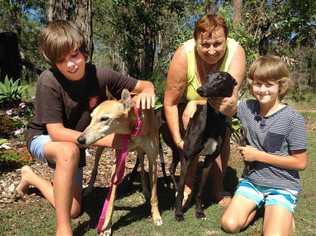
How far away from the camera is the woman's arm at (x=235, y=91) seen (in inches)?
167

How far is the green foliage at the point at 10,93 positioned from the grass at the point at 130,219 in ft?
14.4

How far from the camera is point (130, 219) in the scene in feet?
14.5

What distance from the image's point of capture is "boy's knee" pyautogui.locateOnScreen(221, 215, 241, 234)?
4.06 metres

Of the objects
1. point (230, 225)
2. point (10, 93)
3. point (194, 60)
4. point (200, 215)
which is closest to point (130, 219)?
point (200, 215)

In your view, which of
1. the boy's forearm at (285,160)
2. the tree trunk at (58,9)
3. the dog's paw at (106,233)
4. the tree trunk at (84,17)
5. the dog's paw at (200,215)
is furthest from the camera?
the tree trunk at (58,9)

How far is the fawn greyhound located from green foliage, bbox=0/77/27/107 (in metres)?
5.12

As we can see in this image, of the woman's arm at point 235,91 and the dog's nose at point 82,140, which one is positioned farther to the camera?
the woman's arm at point 235,91

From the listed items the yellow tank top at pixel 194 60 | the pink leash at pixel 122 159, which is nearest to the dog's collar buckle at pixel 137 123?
the pink leash at pixel 122 159

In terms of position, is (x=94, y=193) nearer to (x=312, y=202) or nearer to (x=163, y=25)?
(x=312, y=202)

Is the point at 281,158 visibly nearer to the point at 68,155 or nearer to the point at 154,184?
the point at 154,184

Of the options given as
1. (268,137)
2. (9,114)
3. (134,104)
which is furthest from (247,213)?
(9,114)

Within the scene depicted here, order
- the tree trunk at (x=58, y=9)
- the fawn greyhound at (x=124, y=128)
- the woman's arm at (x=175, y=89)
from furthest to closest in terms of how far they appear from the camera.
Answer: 1. the tree trunk at (x=58, y=9)
2. the woman's arm at (x=175, y=89)
3. the fawn greyhound at (x=124, y=128)

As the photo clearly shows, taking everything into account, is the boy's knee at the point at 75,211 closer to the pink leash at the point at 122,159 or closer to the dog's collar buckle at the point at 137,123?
the pink leash at the point at 122,159

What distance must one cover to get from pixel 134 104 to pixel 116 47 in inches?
701
